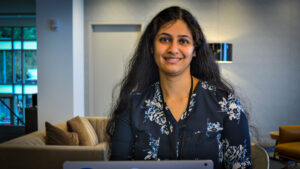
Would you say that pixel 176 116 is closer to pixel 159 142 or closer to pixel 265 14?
pixel 159 142

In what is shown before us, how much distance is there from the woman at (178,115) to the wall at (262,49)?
4.43 m

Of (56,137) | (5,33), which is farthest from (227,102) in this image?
(5,33)

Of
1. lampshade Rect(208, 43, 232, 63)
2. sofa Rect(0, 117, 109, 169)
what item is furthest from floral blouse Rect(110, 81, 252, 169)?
lampshade Rect(208, 43, 232, 63)

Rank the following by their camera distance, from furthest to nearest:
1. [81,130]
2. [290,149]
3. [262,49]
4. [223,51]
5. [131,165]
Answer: [262,49] < [223,51] < [290,149] < [81,130] < [131,165]

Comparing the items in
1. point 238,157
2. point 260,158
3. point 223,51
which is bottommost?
point 260,158

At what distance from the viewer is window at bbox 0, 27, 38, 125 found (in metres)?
9.48

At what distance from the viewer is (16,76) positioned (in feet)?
31.8

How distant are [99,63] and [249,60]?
309 centimetres

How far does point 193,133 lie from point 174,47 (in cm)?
36

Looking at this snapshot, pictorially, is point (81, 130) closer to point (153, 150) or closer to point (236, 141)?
point (153, 150)

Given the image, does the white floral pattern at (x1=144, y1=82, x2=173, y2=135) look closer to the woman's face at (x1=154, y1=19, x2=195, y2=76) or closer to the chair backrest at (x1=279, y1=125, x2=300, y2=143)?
the woman's face at (x1=154, y1=19, x2=195, y2=76)

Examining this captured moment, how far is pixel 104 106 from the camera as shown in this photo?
5.67 m

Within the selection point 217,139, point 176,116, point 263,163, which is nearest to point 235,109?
point 217,139

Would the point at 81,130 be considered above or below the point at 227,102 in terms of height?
below
